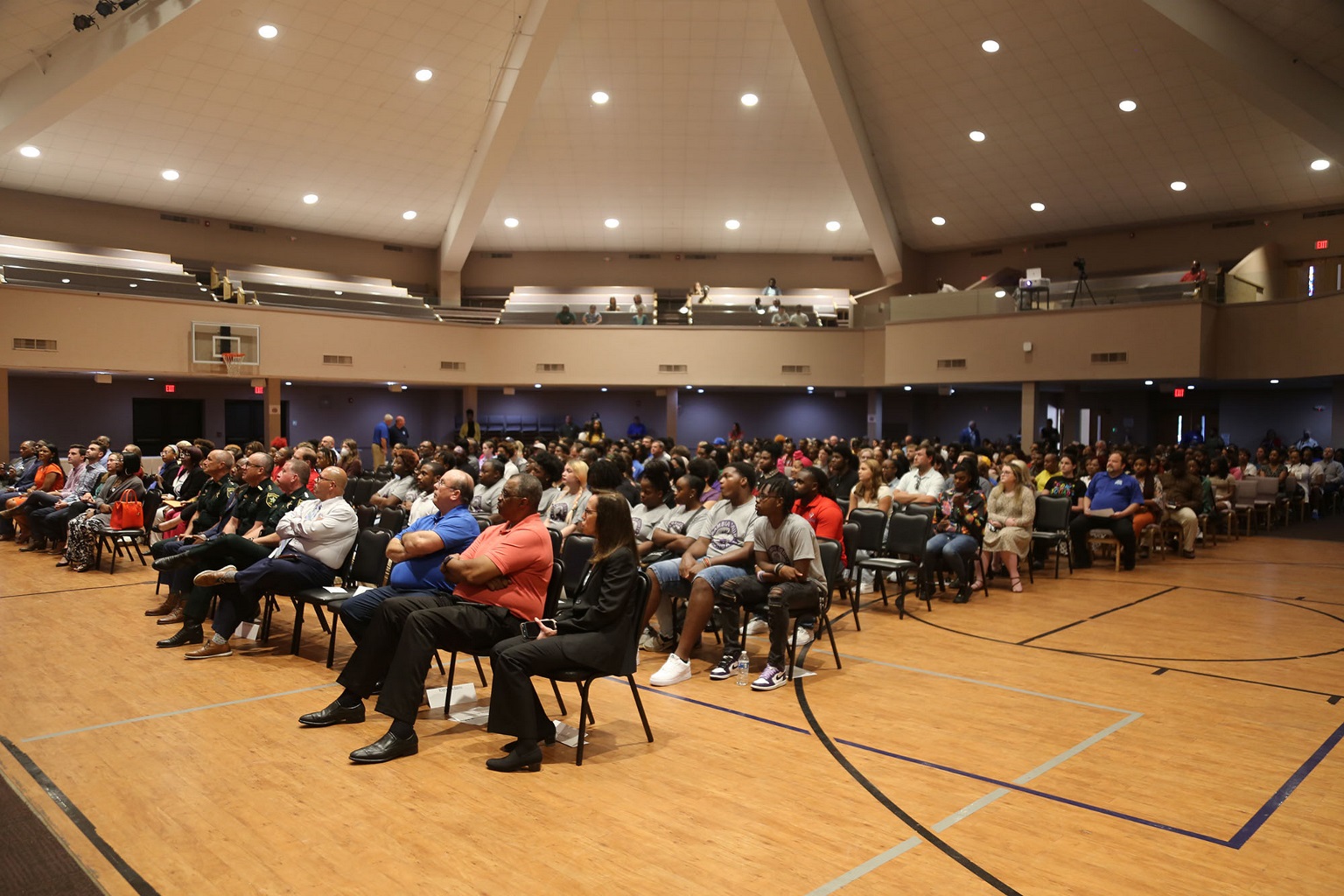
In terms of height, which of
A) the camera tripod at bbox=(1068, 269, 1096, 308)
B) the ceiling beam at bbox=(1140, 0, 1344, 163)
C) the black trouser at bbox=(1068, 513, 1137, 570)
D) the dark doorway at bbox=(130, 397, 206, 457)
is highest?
the ceiling beam at bbox=(1140, 0, 1344, 163)

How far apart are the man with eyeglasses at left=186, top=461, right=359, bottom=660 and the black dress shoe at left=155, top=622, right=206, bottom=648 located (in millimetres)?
221

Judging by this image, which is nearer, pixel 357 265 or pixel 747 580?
pixel 747 580

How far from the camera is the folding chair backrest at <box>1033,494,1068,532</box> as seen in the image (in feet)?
30.6

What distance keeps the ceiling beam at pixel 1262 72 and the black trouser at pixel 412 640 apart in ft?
44.4

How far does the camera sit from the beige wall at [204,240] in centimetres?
1834

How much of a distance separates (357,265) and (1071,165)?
1699cm

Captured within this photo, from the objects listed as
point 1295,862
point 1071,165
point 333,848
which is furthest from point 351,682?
point 1071,165

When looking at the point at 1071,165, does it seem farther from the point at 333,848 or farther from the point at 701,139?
the point at 333,848

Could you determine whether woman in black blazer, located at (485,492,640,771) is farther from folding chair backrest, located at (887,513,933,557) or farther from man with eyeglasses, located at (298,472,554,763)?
folding chair backrest, located at (887,513,933,557)

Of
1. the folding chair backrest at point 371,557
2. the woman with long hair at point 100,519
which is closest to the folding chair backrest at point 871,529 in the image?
the folding chair backrest at point 371,557

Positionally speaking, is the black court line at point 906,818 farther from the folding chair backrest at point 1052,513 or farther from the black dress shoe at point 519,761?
the folding chair backrest at point 1052,513

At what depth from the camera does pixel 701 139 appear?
61.9 ft

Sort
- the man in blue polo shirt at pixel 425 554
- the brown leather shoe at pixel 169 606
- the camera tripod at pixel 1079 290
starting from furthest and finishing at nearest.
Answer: the camera tripod at pixel 1079 290 → the brown leather shoe at pixel 169 606 → the man in blue polo shirt at pixel 425 554

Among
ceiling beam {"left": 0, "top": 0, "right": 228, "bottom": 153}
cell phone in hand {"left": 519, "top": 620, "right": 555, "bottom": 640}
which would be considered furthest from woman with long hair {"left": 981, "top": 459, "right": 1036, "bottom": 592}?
ceiling beam {"left": 0, "top": 0, "right": 228, "bottom": 153}
